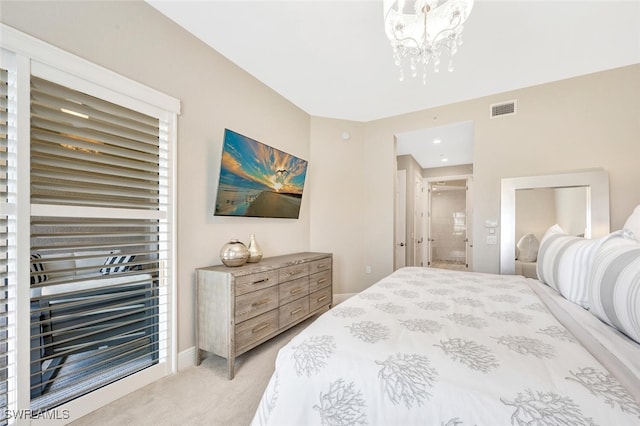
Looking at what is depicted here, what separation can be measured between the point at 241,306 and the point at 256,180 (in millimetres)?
1244

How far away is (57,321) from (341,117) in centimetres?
370

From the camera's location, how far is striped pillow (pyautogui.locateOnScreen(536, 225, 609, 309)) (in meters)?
1.44

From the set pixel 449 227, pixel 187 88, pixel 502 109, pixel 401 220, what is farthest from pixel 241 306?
pixel 449 227

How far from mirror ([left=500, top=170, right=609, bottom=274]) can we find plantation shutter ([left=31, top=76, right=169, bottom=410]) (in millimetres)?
3493

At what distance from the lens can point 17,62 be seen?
A: 52.3 inches

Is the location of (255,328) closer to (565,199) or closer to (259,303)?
(259,303)

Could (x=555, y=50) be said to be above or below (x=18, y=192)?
above

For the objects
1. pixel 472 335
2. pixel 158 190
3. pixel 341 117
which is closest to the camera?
pixel 472 335

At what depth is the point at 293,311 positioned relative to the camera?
2621 millimetres

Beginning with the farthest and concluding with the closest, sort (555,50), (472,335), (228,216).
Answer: (228,216) < (555,50) < (472,335)

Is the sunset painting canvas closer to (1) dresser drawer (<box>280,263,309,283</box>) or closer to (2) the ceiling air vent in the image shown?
(1) dresser drawer (<box>280,263,309,283</box>)

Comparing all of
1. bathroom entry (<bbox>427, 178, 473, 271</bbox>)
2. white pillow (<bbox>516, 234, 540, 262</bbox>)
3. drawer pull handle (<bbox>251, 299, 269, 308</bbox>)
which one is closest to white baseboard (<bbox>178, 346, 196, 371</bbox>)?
drawer pull handle (<bbox>251, 299, 269, 308</bbox>)

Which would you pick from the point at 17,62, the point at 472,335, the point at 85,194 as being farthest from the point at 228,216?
the point at 472,335

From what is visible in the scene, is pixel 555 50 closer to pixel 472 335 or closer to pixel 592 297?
pixel 592 297
